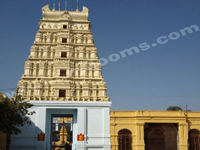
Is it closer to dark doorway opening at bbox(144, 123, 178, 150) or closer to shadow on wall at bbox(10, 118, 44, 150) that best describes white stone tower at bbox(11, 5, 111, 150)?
shadow on wall at bbox(10, 118, 44, 150)

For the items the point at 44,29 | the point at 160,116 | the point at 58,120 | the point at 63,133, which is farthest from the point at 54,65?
the point at 58,120

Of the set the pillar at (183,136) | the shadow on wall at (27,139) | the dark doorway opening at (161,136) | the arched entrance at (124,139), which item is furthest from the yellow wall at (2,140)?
the pillar at (183,136)

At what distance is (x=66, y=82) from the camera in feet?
92.1

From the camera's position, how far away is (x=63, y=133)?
155ft

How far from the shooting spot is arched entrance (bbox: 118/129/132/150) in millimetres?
30641

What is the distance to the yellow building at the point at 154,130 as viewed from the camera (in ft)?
101

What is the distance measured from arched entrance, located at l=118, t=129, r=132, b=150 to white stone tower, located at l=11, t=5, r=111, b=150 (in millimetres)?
4841

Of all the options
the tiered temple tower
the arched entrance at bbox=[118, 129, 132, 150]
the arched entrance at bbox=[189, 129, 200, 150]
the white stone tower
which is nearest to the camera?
the white stone tower

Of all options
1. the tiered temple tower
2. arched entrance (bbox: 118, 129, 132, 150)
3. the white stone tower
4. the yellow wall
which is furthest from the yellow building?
the yellow wall

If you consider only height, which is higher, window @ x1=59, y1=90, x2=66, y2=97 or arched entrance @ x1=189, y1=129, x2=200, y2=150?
window @ x1=59, y1=90, x2=66, y2=97

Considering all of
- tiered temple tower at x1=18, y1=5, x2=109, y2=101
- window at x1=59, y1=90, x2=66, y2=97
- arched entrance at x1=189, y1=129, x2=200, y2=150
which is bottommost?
arched entrance at x1=189, y1=129, x2=200, y2=150

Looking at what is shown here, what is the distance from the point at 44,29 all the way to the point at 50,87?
711 cm

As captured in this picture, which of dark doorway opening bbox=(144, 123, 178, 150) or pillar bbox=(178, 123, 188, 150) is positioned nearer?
pillar bbox=(178, 123, 188, 150)

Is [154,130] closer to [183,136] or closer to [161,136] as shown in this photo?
[161,136]
